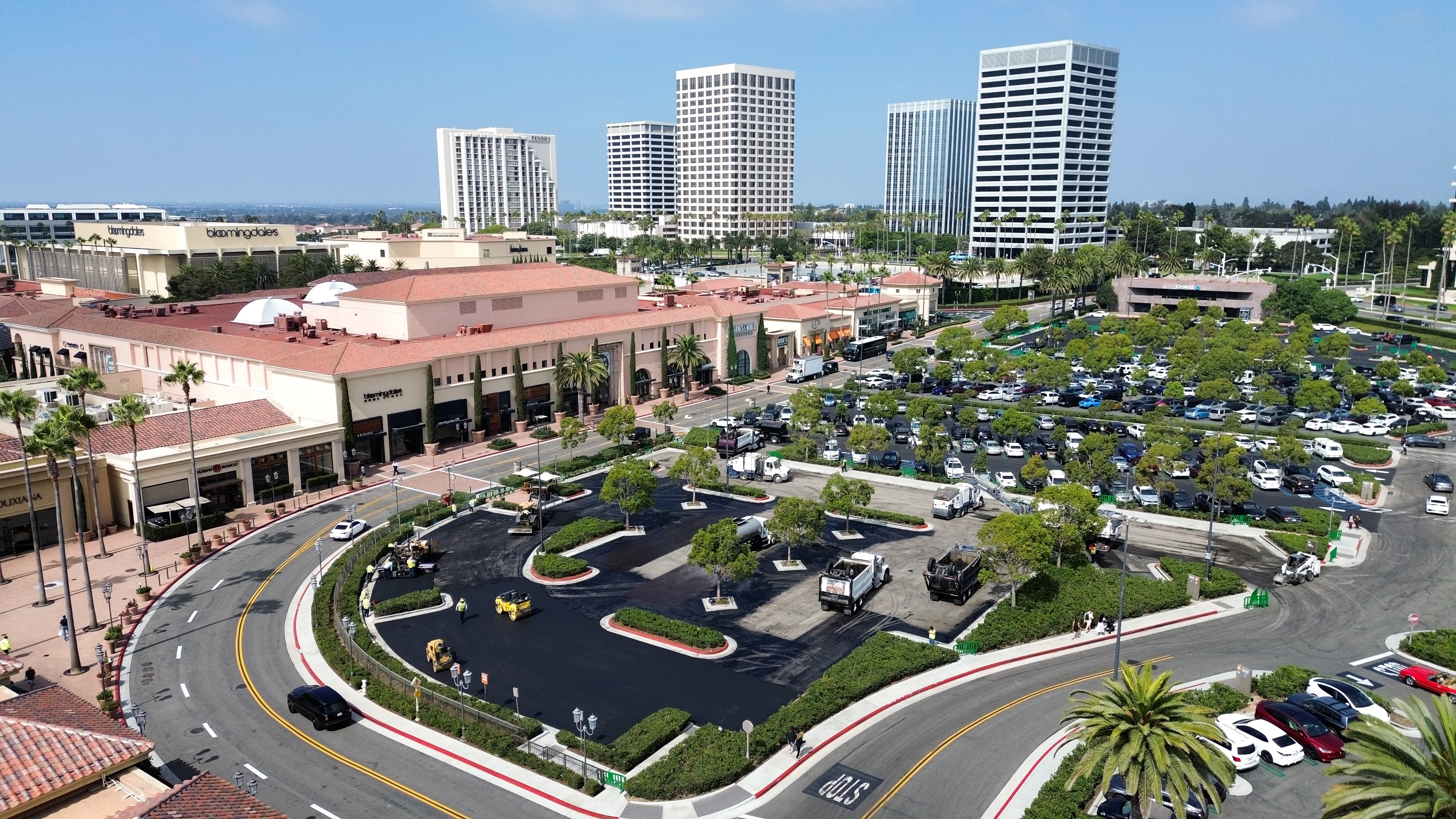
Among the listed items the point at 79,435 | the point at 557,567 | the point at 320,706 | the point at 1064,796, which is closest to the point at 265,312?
the point at 79,435

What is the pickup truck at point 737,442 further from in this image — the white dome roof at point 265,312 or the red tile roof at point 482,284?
the white dome roof at point 265,312

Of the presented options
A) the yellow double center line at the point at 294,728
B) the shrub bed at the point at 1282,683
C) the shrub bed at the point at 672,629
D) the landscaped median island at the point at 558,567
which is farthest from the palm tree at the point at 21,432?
the shrub bed at the point at 1282,683

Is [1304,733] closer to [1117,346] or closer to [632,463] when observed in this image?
[632,463]

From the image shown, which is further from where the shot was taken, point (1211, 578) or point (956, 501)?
point (956, 501)

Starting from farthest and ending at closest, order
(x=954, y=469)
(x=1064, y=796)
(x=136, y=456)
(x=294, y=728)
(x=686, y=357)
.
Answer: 1. (x=686, y=357)
2. (x=954, y=469)
3. (x=136, y=456)
4. (x=294, y=728)
5. (x=1064, y=796)

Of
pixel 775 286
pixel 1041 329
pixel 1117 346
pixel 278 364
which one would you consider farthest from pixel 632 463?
pixel 1041 329

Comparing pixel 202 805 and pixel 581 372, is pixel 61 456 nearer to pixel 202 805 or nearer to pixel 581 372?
pixel 202 805

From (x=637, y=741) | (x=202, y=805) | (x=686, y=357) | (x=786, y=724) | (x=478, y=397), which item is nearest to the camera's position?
(x=202, y=805)
